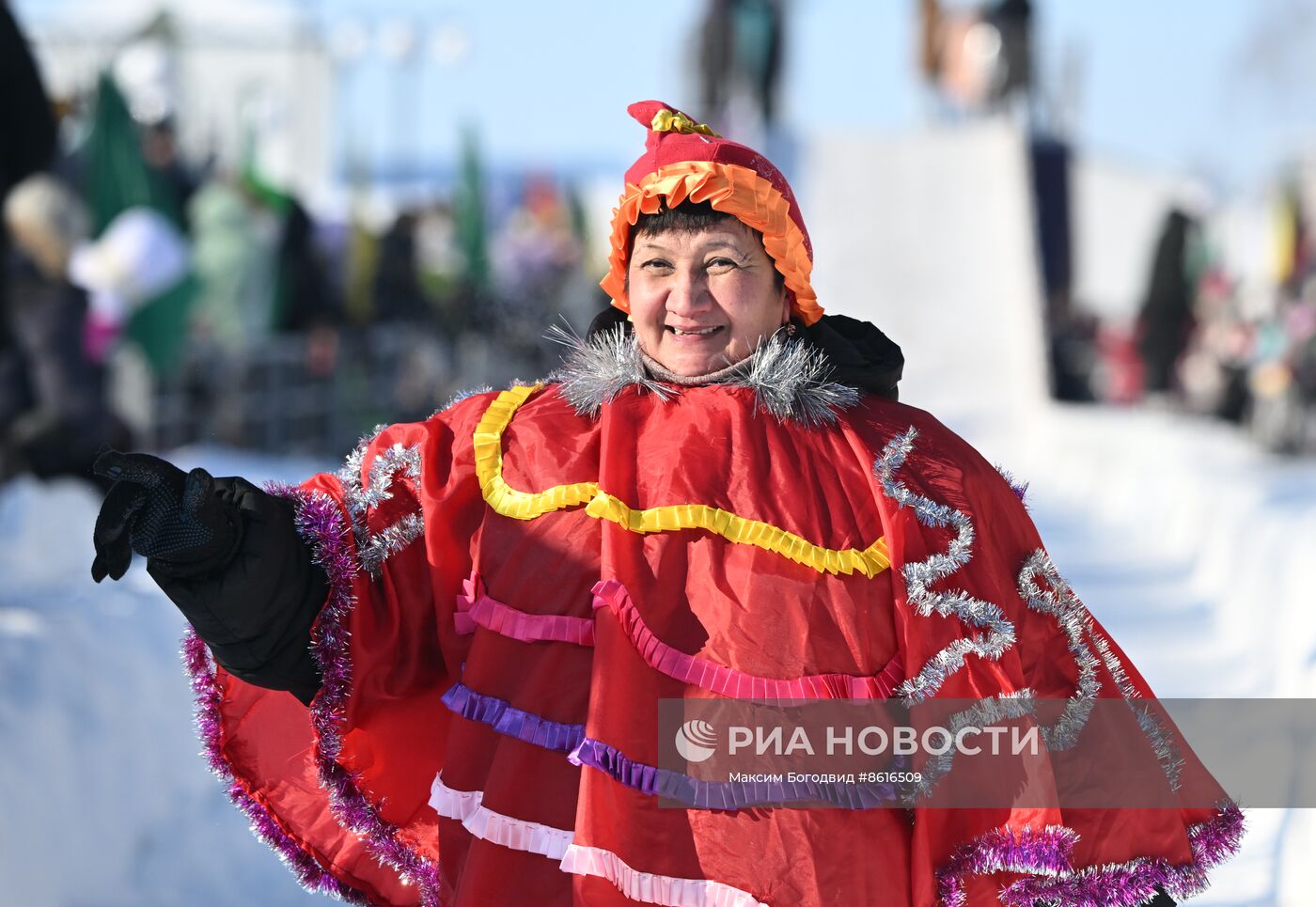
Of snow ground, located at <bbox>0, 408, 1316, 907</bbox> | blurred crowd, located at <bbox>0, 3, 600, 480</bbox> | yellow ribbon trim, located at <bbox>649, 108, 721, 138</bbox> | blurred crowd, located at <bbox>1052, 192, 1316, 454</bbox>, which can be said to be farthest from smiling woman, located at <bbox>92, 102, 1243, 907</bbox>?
blurred crowd, located at <bbox>1052, 192, 1316, 454</bbox>

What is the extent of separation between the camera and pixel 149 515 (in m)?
2.52

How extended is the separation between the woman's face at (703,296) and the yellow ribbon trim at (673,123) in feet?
0.69

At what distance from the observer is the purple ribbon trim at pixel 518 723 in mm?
2688

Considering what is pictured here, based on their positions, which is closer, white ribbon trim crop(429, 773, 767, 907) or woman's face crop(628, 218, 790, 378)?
white ribbon trim crop(429, 773, 767, 907)

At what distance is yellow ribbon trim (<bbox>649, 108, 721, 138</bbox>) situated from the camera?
9.93 feet

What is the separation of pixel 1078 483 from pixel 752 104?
28.6 feet

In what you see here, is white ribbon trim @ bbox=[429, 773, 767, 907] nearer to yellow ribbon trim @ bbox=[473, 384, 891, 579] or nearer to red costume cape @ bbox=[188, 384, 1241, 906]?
red costume cape @ bbox=[188, 384, 1241, 906]

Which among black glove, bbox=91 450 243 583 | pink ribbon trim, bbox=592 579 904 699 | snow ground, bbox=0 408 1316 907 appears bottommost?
snow ground, bbox=0 408 1316 907

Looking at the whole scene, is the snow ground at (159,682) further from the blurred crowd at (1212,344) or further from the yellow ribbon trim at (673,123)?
the blurred crowd at (1212,344)

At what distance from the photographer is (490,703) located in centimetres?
274

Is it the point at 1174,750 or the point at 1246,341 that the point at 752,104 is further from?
the point at 1174,750

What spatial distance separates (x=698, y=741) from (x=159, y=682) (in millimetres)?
2666

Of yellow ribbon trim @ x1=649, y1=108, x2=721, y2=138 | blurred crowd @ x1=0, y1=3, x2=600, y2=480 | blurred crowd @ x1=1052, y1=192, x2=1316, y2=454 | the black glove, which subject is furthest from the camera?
blurred crowd @ x1=1052, y1=192, x2=1316, y2=454

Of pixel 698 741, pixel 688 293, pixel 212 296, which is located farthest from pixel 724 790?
pixel 212 296
